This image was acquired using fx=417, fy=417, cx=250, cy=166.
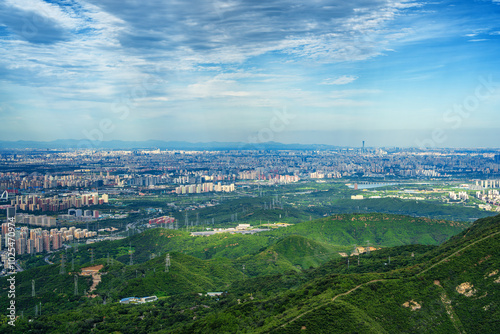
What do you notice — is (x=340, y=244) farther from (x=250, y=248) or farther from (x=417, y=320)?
(x=417, y=320)

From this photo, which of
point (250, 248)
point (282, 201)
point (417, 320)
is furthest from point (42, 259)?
point (282, 201)

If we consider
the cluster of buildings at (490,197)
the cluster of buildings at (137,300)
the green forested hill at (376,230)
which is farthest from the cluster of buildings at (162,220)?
the cluster of buildings at (490,197)

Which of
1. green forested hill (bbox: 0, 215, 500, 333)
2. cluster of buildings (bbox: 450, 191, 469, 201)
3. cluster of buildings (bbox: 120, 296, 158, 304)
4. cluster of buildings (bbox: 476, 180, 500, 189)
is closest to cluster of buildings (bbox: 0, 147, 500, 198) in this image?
cluster of buildings (bbox: 476, 180, 500, 189)

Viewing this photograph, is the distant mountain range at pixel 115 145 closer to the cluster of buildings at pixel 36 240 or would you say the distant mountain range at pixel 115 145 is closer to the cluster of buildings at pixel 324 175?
the cluster of buildings at pixel 324 175

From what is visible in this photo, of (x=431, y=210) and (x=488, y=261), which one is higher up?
(x=488, y=261)

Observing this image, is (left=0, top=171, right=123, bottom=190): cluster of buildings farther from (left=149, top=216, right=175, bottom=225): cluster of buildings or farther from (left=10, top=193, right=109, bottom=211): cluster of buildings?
(left=149, top=216, right=175, bottom=225): cluster of buildings

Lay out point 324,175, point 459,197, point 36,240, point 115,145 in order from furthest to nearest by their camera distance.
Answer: point 115,145 < point 324,175 < point 459,197 < point 36,240

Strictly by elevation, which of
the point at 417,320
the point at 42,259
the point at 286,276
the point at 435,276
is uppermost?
the point at 435,276

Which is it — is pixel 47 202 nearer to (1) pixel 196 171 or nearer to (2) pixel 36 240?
(2) pixel 36 240

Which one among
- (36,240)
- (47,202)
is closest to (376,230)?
(36,240)

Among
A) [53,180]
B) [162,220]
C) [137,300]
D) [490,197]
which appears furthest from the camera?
[53,180]

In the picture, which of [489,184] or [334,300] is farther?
[489,184]
